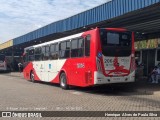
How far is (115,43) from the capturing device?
15250mm

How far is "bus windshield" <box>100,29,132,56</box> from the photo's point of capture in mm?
14867

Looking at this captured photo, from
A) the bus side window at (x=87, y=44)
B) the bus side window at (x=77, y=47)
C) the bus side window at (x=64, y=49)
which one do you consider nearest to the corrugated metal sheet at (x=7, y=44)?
the bus side window at (x=64, y=49)

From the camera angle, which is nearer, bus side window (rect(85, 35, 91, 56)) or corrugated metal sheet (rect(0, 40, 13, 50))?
bus side window (rect(85, 35, 91, 56))

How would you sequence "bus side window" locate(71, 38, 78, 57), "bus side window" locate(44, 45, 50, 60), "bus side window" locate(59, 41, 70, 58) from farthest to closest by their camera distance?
1. "bus side window" locate(44, 45, 50, 60)
2. "bus side window" locate(59, 41, 70, 58)
3. "bus side window" locate(71, 38, 78, 57)

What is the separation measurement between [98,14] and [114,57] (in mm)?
5179

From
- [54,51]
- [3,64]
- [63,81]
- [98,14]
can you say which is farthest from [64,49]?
[3,64]

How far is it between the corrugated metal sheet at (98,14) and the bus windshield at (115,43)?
1.60 m

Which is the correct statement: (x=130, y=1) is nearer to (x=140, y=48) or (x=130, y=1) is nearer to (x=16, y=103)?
(x=16, y=103)

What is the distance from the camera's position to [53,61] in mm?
19484

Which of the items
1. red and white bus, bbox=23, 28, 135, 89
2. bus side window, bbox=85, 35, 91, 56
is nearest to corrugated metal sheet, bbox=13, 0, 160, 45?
red and white bus, bbox=23, 28, 135, 89

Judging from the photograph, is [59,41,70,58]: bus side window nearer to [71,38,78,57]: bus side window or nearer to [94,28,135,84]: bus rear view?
[71,38,78,57]: bus side window

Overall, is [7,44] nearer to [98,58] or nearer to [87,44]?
[87,44]

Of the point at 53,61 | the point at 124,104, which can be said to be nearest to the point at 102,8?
the point at 53,61

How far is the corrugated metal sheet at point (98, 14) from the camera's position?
16016 millimetres
